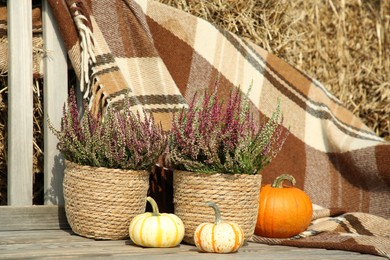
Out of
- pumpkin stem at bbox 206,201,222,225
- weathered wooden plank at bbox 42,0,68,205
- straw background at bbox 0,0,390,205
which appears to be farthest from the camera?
straw background at bbox 0,0,390,205

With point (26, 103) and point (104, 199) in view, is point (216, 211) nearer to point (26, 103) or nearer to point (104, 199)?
point (104, 199)

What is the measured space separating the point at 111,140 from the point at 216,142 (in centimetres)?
36

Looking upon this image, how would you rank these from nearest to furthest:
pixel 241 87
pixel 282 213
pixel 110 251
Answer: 1. pixel 110 251
2. pixel 282 213
3. pixel 241 87

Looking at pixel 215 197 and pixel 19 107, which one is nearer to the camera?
pixel 215 197

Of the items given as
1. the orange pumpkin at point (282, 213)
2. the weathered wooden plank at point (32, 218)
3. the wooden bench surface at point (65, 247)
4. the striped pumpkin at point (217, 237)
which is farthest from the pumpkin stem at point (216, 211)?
the weathered wooden plank at point (32, 218)

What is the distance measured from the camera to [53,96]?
300 centimetres

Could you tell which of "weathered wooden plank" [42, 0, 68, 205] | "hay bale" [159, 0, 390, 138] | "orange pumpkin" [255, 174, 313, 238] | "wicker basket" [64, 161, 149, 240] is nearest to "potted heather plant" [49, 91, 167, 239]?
"wicker basket" [64, 161, 149, 240]

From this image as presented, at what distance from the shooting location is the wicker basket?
2.70 metres

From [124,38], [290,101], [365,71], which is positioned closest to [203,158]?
[124,38]

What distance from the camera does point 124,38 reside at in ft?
10.3

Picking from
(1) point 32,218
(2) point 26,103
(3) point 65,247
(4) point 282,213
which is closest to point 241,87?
(4) point 282,213

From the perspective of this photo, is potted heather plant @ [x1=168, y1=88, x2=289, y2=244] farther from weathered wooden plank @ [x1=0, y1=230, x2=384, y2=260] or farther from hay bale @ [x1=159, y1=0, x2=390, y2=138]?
hay bale @ [x1=159, y1=0, x2=390, y2=138]

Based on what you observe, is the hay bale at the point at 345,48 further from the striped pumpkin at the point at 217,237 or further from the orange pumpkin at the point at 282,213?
the striped pumpkin at the point at 217,237

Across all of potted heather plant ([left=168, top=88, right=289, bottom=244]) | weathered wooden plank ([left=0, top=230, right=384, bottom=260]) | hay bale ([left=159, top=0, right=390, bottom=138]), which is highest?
hay bale ([left=159, top=0, right=390, bottom=138])
